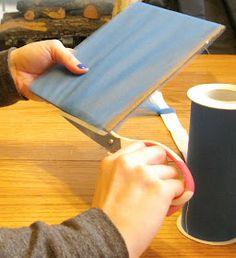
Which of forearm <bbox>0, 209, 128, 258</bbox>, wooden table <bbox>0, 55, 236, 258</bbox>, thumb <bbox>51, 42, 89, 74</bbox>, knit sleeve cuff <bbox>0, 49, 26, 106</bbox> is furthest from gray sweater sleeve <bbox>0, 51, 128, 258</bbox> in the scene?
knit sleeve cuff <bbox>0, 49, 26, 106</bbox>

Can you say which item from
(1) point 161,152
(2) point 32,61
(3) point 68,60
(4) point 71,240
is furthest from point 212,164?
(2) point 32,61

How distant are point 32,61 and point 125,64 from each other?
269 mm

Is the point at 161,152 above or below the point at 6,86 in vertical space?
above

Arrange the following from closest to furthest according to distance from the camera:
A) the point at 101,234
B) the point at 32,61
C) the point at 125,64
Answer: the point at 101,234, the point at 125,64, the point at 32,61

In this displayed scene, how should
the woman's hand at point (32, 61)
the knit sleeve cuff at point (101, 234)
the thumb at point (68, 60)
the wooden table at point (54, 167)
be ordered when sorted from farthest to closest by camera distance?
1. the woman's hand at point (32, 61)
2. the thumb at point (68, 60)
3. the wooden table at point (54, 167)
4. the knit sleeve cuff at point (101, 234)

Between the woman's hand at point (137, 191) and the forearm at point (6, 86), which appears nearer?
the woman's hand at point (137, 191)

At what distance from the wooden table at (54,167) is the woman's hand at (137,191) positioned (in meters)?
0.12

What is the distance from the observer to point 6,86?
89 cm

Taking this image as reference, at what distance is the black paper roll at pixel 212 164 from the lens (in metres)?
0.52

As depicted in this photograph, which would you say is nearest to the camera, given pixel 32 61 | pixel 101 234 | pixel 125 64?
pixel 101 234

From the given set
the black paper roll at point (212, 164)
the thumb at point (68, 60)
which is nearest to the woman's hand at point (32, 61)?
the thumb at point (68, 60)

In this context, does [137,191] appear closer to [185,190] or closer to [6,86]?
[185,190]

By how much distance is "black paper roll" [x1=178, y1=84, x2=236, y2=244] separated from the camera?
519 millimetres

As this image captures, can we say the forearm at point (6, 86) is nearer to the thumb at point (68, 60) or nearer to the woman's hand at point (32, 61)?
the woman's hand at point (32, 61)
